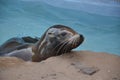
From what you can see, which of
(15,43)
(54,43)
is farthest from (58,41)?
(15,43)

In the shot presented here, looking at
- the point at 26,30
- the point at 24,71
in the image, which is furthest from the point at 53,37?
the point at 24,71

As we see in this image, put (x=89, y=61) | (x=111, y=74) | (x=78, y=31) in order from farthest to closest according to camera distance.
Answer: (x=78, y=31), (x=89, y=61), (x=111, y=74)

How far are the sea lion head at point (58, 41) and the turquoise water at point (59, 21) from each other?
0.08 m

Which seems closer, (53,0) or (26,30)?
(53,0)

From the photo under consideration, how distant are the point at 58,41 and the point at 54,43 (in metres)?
0.02

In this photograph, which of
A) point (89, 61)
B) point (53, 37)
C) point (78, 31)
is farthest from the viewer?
point (78, 31)

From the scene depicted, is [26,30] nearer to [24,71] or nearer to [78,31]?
[78,31]

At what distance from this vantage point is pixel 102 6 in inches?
55.1

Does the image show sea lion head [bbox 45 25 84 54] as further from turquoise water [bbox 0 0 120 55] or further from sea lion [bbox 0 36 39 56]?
sea lion [bbox 0 36 39 56]

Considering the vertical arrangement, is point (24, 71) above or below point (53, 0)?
below

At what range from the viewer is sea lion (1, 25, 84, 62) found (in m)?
1.48

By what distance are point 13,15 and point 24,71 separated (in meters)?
0.44

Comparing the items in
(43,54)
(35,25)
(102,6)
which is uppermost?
(102,6)

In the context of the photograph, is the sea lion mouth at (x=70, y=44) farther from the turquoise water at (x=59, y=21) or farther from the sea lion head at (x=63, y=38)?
the turquoise water at (x=59, y=21)
